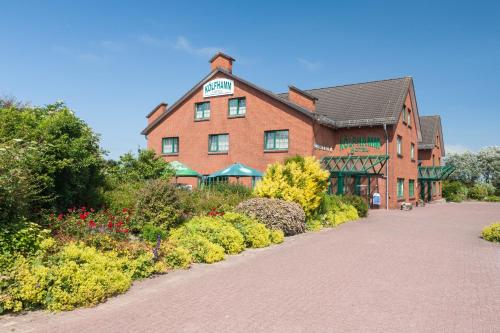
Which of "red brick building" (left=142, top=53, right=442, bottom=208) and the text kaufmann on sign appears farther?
the text kaufmann on sign

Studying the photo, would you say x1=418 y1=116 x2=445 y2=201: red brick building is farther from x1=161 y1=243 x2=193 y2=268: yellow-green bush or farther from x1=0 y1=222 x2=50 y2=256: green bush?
x1=0 y1=222 x2=50 y2=256: green bush

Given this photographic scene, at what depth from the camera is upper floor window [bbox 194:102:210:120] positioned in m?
28.9

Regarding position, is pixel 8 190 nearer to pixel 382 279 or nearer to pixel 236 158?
pixel 382 279

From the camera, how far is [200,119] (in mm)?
28922

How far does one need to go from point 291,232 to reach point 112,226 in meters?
Answer: 6.61

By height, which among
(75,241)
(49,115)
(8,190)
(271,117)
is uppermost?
(271,117)

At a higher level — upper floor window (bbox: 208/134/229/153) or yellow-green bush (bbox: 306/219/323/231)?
upper floor window (bbox: 208/134/229/153)

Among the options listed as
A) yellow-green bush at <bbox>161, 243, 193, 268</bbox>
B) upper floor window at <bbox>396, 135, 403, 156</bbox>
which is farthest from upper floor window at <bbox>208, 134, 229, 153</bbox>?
yellow-green bush at <bbox>161, 243, 193, 268</bbox>

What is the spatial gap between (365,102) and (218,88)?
1021 cm

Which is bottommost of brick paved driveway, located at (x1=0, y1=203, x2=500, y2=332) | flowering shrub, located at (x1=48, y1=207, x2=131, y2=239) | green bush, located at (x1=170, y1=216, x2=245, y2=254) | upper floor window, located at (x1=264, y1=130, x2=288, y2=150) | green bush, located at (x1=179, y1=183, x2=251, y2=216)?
brick paved driveway, located at (x1=0, y1=203, x2=500, y2=332)

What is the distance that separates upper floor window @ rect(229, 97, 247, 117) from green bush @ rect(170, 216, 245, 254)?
16.9m

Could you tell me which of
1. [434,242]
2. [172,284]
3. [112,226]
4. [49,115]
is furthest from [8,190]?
[434,242]

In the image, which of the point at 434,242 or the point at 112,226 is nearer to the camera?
the point at 112,226

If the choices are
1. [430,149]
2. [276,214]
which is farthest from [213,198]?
[430,149]
